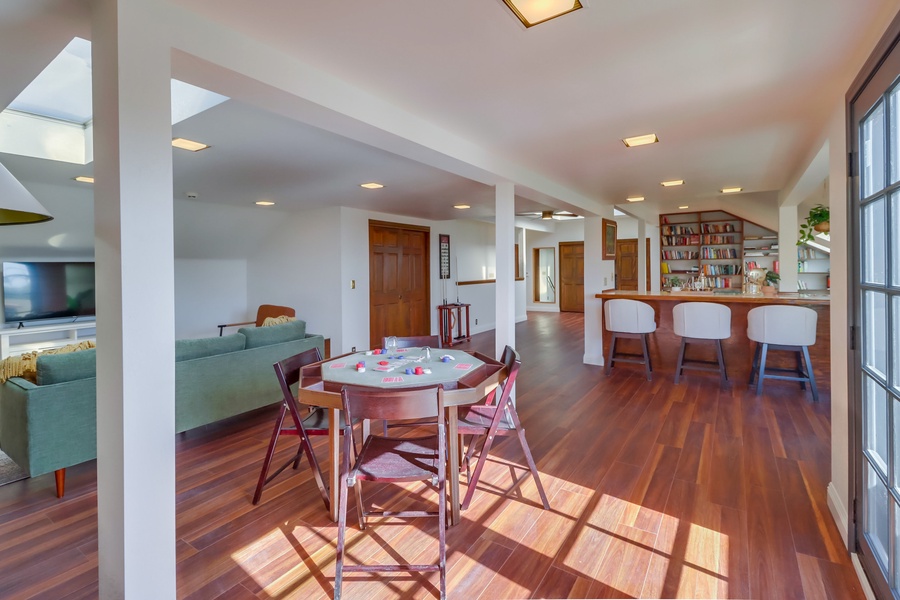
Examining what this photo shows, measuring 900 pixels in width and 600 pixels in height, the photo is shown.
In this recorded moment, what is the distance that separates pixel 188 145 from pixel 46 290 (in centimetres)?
362

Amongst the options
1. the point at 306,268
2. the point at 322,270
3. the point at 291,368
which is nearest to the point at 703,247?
the point at 322,270

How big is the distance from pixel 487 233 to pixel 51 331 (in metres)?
7.11

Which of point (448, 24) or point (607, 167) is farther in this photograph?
point (607, 167)

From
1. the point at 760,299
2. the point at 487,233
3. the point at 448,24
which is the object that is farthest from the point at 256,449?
the point at 487,233

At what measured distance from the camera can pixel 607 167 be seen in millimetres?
3873

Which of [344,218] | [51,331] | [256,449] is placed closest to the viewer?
[256,449]

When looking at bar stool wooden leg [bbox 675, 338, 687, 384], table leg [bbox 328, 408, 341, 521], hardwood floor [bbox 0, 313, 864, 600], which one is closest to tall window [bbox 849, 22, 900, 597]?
hardwood floor [bbox 0, 313, 864, 600]

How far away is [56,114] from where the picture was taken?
3.40 meters

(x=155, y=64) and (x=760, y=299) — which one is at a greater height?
(x=155, y=64)

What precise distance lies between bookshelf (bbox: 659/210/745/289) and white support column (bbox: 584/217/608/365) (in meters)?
3.62

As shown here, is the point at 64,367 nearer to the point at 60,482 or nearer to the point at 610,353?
the point at 60,482

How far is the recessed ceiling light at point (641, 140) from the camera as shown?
9.78 feet

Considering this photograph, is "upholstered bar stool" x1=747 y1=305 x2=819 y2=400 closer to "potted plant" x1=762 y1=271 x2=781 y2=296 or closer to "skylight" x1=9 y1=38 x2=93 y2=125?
"potted plant" x1=762 y1=271 x2=781 y2=296

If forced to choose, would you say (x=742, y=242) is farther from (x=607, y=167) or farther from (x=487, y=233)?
(x=607, y=167)
